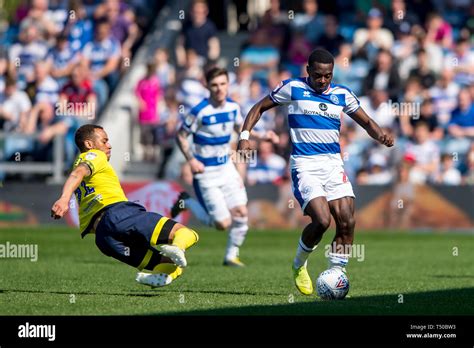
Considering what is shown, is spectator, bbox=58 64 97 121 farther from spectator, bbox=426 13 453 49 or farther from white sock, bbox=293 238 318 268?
white sock, bbox=293 238 318 268

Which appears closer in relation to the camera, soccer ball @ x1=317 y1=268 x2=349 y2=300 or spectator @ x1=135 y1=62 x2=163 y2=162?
soccer ball @ x1=317 y1=268 x2=349 y2=300

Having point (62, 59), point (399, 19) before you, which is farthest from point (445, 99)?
point (62, 59)

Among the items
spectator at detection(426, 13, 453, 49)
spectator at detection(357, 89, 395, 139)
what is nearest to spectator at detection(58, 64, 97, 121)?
spectator at detection(357, 89, 395, 139)

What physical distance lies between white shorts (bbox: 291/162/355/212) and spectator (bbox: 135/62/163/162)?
14079 millimetres

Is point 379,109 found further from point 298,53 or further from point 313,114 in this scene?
point 313,114

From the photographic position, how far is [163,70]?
26422 mm

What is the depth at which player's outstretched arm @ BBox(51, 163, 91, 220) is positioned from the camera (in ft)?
33.5

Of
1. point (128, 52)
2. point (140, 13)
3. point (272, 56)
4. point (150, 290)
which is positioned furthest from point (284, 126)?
point (150, 290)

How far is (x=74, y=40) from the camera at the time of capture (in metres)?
27.7

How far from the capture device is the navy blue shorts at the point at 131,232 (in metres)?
11.4

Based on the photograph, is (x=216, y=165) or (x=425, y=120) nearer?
(x=216, y=165)

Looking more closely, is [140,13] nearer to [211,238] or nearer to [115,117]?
[115,117]

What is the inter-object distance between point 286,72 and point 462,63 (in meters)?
3.85

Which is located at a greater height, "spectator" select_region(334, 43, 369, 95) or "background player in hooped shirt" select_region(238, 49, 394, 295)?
"spectator" select_region(334, 43, 369, 95)
